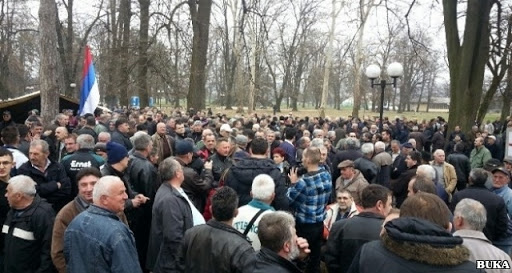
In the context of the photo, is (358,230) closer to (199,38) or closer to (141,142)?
(141,142)

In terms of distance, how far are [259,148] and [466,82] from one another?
11.8 meters

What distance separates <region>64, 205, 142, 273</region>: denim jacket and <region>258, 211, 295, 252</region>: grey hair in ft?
3.25

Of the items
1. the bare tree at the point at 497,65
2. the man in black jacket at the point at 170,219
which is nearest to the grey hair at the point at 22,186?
the man in black jacket at the point at 170,219

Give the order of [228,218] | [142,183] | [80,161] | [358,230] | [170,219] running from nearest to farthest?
[228,218] → [358,230] → [170,219] → [142,183] → [80,161]

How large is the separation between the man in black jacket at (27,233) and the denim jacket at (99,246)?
874 mm

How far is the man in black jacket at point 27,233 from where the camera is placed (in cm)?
400

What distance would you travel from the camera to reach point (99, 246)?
10.4ft

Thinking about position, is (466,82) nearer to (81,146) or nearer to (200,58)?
(200,58)

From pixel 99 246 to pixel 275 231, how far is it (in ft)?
4.19

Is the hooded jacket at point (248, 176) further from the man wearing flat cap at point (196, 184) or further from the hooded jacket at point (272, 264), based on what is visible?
the hooded jacket at point (272, 264)

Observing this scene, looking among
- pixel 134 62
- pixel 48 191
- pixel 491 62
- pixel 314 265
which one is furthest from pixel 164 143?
A: pixel 491 62

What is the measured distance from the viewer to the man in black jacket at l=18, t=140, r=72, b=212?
521 centimetres

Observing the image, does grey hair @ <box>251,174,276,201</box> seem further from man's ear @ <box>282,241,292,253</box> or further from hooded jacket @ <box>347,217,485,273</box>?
hooded jacket @ <box>347,217,485,273</box>

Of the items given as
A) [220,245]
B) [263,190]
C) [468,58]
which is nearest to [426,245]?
[220,245]
